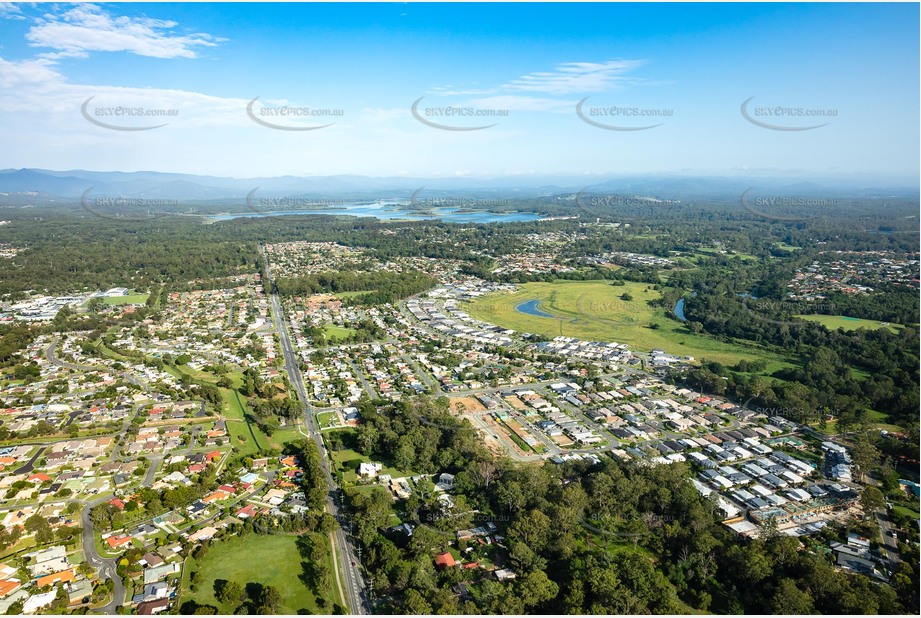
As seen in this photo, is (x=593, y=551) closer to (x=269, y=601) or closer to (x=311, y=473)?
(x=269, y=601)

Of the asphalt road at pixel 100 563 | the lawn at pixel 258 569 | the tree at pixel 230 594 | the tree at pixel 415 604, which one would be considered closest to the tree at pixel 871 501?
the tree at pixel 415 604

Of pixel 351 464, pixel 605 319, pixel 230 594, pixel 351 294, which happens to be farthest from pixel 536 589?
pixel 351 294

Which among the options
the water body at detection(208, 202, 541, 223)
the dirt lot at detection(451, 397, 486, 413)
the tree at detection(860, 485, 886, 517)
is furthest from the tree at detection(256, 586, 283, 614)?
the water body at detection(208, 202, 541, 223)

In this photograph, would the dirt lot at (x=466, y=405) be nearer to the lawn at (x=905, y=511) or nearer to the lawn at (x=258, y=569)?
the lawn at (x=258, y=569)

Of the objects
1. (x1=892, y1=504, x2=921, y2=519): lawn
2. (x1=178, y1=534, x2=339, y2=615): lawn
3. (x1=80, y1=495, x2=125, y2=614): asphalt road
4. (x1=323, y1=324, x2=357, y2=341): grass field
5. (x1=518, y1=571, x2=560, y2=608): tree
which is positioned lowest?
(x1=178, y1=534, x2=339, y2=615): lawn

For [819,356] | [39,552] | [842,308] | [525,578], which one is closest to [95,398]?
[39,552]

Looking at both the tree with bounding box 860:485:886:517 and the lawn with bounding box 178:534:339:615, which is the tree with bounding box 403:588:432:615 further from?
the tree with bounding box 860:485:886:517
